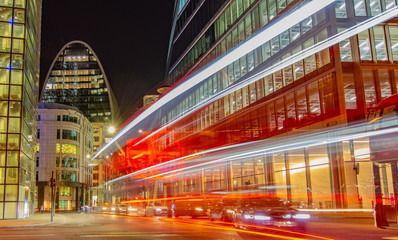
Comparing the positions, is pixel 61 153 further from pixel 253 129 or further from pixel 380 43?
pixel 380 43

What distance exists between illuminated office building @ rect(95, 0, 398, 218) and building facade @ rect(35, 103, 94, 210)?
4661 cm

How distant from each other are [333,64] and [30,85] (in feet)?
100

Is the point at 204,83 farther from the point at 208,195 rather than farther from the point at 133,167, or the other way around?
the point at 208,195

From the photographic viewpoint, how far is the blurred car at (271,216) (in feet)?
48.2

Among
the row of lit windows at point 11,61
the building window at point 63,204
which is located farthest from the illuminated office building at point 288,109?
the building window at point 63,204

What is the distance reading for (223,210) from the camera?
24.2m

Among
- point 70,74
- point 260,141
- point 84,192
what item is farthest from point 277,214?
point 70,74

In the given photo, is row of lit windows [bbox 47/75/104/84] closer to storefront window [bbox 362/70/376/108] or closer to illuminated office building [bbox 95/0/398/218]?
illuminated office building [bbox 95/0/398/218]

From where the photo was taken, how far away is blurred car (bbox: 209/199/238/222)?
75.7ft

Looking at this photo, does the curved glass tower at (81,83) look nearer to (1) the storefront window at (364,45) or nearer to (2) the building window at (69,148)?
(2) the building window at (69,148)

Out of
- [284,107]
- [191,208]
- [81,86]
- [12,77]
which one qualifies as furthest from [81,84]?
[191,208]

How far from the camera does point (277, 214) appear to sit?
1481 cm

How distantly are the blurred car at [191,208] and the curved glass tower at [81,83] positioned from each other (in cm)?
14930

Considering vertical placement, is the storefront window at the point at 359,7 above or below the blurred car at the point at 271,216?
above
